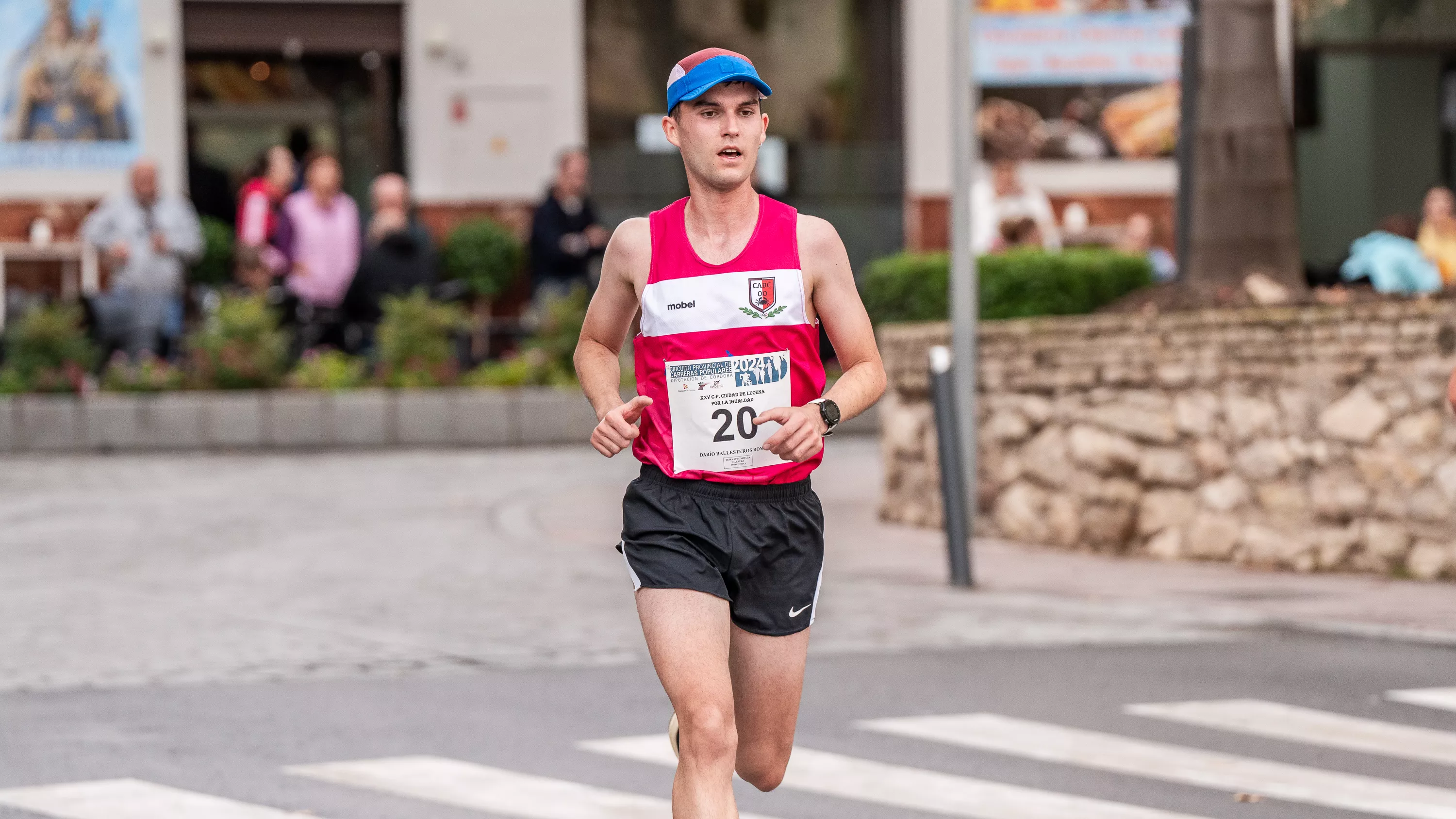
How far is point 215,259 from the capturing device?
2016cm

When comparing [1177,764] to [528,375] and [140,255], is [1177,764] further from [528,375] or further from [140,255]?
[140,255]

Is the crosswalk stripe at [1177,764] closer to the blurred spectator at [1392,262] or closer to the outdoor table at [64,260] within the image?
the blurred spectator at [1392,262]

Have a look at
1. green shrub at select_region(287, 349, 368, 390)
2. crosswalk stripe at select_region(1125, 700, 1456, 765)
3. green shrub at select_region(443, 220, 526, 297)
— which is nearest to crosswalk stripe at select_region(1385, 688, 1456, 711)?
crosswalk stripe at select_region(1125, 700, 1456, 765)

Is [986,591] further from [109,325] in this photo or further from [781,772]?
[109,325]

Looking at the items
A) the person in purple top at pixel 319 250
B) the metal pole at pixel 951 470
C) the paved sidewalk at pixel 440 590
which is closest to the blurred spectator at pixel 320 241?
the person in purple top at pixel 319 250

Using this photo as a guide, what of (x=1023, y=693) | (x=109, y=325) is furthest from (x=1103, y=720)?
(x=109, y=325)

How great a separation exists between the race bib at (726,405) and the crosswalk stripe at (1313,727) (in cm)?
281

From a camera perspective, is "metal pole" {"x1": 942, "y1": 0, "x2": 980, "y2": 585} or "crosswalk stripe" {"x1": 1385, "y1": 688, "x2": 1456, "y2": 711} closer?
"crosswalk stripe" {"x1": 1385, "y1": 688, "x2": 1456, "y2": 711}

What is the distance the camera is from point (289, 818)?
19.0 ft

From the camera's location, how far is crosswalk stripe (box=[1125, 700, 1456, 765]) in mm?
6625

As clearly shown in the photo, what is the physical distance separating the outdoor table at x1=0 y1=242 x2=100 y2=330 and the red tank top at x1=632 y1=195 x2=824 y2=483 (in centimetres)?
1630

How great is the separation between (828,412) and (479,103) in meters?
17.5

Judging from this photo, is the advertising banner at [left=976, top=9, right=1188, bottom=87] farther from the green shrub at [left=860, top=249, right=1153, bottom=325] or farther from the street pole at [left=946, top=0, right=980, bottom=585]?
the street pole at [left=946, top=0, right=980, bottom=585]

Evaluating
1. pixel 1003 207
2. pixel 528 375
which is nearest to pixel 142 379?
pixel 528 375
